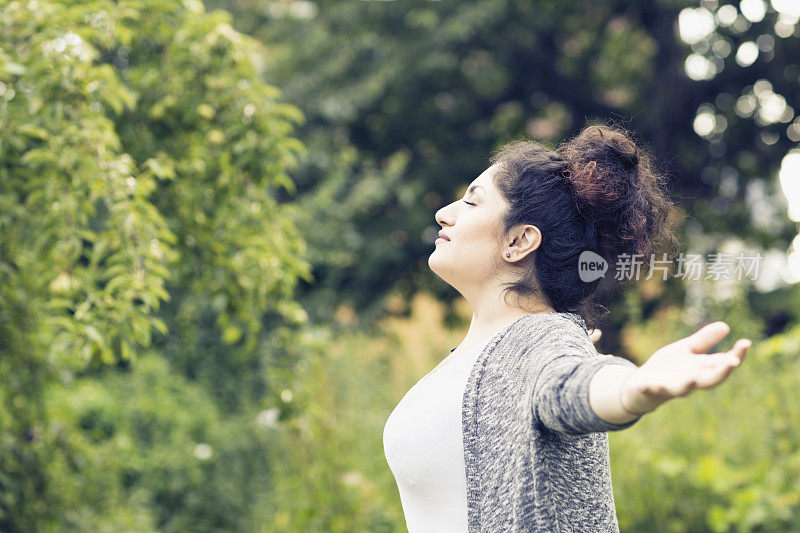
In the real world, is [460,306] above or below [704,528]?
below

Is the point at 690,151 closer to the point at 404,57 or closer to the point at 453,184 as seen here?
the point at 453,184

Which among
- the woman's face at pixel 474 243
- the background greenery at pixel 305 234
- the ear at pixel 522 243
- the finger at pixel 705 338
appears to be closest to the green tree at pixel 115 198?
the background greenery at pixel 305 234

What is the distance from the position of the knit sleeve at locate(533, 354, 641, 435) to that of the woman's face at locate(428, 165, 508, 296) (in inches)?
13.5

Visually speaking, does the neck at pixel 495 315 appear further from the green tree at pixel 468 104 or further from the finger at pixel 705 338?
the green tree at pixel 468 104

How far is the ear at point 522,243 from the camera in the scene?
1.52 metres

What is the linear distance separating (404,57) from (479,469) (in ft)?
20.1

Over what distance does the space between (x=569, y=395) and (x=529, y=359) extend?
192 millimetres

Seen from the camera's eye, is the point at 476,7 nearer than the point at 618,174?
No

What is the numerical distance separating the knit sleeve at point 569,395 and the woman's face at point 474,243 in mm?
343

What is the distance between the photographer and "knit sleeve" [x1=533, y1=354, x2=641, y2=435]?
44.4 inches

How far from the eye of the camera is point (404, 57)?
7121 millimetres

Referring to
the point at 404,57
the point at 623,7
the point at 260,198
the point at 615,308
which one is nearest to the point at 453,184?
the point at 404,57

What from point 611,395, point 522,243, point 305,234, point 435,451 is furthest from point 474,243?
point 305,234

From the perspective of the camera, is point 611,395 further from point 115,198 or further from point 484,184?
point 115,198
